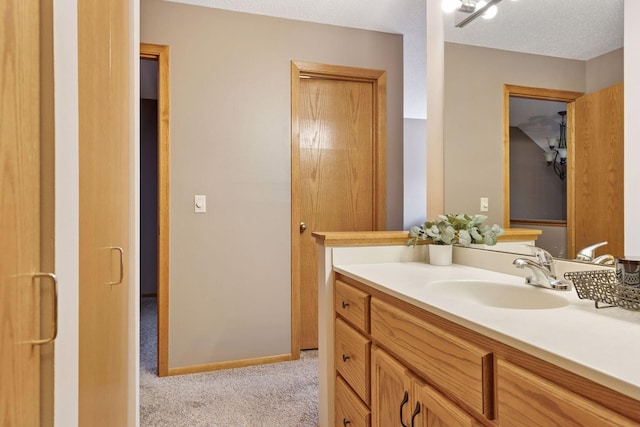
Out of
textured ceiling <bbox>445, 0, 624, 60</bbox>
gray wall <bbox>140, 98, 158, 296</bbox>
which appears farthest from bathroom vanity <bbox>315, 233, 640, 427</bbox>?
gray wall <bbox>140, 98, 158, 296</bbox>

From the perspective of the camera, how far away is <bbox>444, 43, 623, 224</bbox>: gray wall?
1.49m

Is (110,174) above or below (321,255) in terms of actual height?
above

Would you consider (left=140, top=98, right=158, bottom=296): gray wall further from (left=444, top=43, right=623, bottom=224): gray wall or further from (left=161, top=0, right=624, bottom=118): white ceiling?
(left=444, top=43, right=623, bottom=224): gray wall

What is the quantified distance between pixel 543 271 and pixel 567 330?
48 centimetres

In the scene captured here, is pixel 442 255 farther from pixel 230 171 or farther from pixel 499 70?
pixel 230 171

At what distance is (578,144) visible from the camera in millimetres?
1355

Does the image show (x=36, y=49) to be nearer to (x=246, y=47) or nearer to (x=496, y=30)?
(x=496, y=30)

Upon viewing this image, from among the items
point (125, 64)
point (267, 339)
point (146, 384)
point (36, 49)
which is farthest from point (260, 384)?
point (36, 49)

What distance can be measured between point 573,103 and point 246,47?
203cm

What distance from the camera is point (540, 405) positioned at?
70 cm

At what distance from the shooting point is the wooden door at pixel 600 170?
1.18m

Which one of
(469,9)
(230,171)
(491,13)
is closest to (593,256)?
(491,13)

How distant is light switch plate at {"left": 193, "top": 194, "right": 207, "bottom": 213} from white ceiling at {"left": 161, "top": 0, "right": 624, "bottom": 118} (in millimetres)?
1229

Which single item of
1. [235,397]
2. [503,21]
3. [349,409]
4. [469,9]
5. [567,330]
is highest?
[469,9]
